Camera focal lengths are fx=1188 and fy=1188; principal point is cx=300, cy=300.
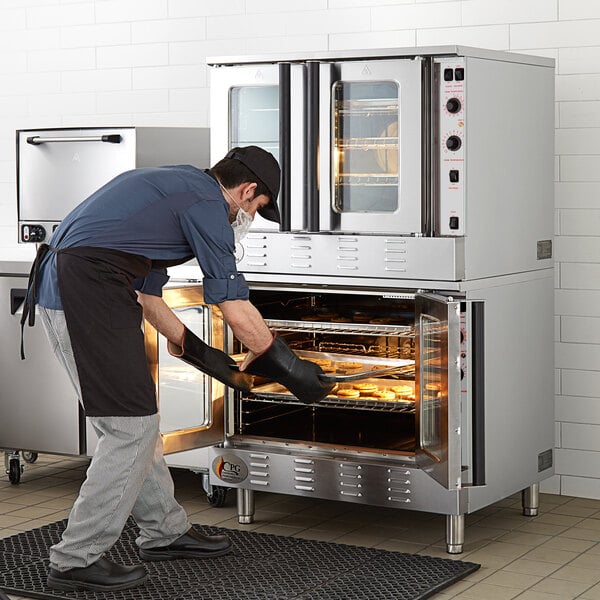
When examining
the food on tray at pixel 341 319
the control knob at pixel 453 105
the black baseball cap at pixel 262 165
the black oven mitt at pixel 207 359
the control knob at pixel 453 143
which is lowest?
the black oven mitt at pixel 207 359

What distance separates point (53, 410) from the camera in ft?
17.0

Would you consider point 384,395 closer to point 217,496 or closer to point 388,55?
point 217,496

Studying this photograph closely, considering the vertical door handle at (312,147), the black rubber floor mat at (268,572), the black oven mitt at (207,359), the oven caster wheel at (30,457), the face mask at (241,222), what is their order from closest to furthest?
1. the black rubber floor mat at (268,572)
2. the face mask at (241,222)
3. the black oven mitt at (207,359)
4. the vertical door handle at (312,147)
5. the oven caster wheel at (30,457)

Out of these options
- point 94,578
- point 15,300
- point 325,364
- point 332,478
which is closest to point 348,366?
point 325,364

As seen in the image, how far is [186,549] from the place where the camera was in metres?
4.14

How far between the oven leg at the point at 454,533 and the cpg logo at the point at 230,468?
0.85 meters

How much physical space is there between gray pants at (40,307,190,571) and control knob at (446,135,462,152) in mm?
1383

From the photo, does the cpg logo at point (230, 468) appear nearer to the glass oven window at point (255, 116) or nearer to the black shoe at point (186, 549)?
the black shoe at point (186, 549)

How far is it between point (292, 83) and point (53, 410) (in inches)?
72.5

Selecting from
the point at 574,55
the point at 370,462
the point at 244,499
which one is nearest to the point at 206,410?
the point at 244,499

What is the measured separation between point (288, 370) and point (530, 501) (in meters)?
1.50

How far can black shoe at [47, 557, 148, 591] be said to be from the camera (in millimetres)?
3783

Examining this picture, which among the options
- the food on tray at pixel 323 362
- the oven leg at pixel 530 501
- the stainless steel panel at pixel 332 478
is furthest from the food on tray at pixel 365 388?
the oven leg at pixel 530 501

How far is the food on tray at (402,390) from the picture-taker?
4.60m
